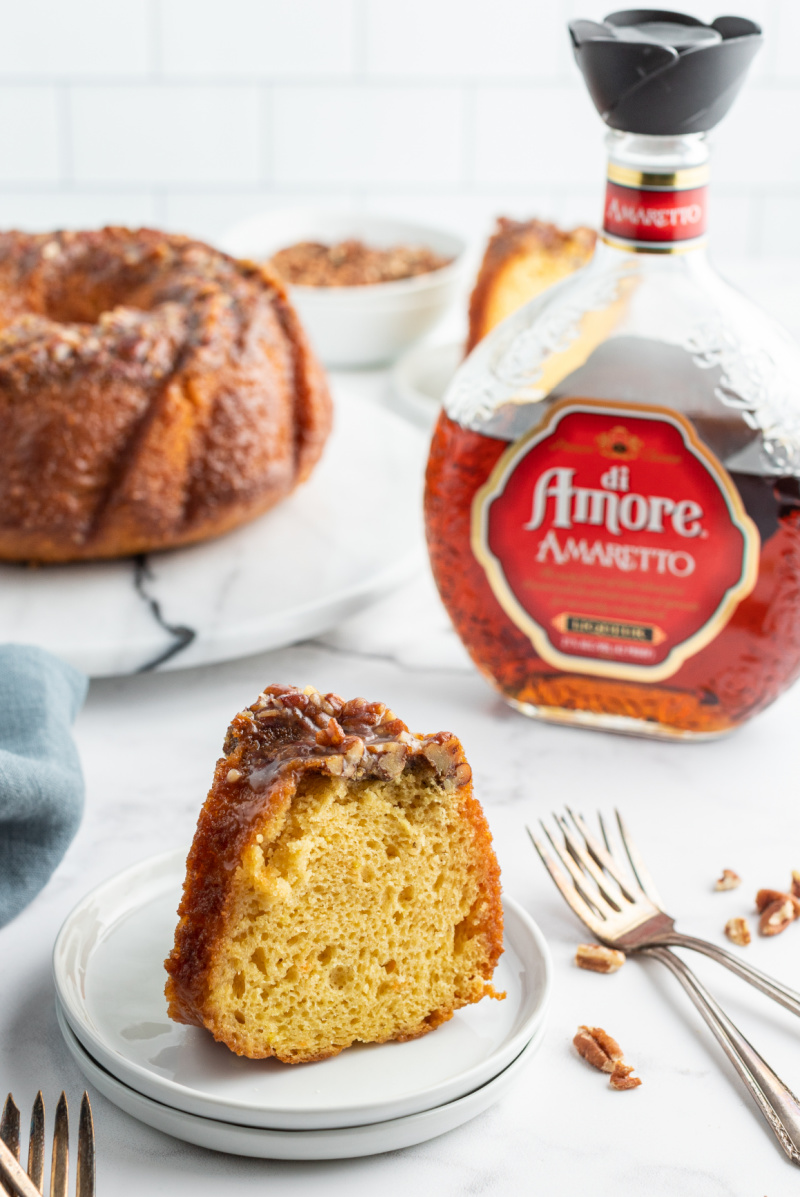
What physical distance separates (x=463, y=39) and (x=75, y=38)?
0.82 metres

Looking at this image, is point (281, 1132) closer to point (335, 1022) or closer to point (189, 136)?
point (335, 1022)

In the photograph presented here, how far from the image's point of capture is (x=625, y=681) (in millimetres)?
1143

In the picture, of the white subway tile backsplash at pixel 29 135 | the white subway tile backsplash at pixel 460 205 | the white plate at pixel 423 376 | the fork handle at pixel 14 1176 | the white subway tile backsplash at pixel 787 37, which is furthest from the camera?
the white subway tile backsplash at pixel 460 205

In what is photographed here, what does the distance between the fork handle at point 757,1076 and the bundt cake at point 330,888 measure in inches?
5.4

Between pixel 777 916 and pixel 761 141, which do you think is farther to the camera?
pixel 761 141

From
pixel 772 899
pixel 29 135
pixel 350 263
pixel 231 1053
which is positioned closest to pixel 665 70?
pixel 772 899

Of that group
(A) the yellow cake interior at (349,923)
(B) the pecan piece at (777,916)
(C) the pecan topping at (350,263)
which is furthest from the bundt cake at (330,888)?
(C) the pecan topping at (350,263)

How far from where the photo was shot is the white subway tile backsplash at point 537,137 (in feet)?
9.30

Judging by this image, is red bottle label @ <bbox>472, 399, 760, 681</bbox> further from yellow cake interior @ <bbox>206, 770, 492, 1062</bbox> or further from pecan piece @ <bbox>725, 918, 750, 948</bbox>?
yellow cake interior @ <bbox>206, 770, 492, 1062</bbox>

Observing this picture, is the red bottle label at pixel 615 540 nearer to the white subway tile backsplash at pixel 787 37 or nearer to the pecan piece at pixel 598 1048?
the pecan piece at pixel 598 1048

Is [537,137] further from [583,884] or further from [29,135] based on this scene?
[583,884]

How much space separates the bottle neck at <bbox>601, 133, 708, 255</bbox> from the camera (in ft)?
3.33

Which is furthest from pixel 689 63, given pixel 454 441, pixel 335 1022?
pixel 335 1022

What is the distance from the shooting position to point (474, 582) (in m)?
1.16
